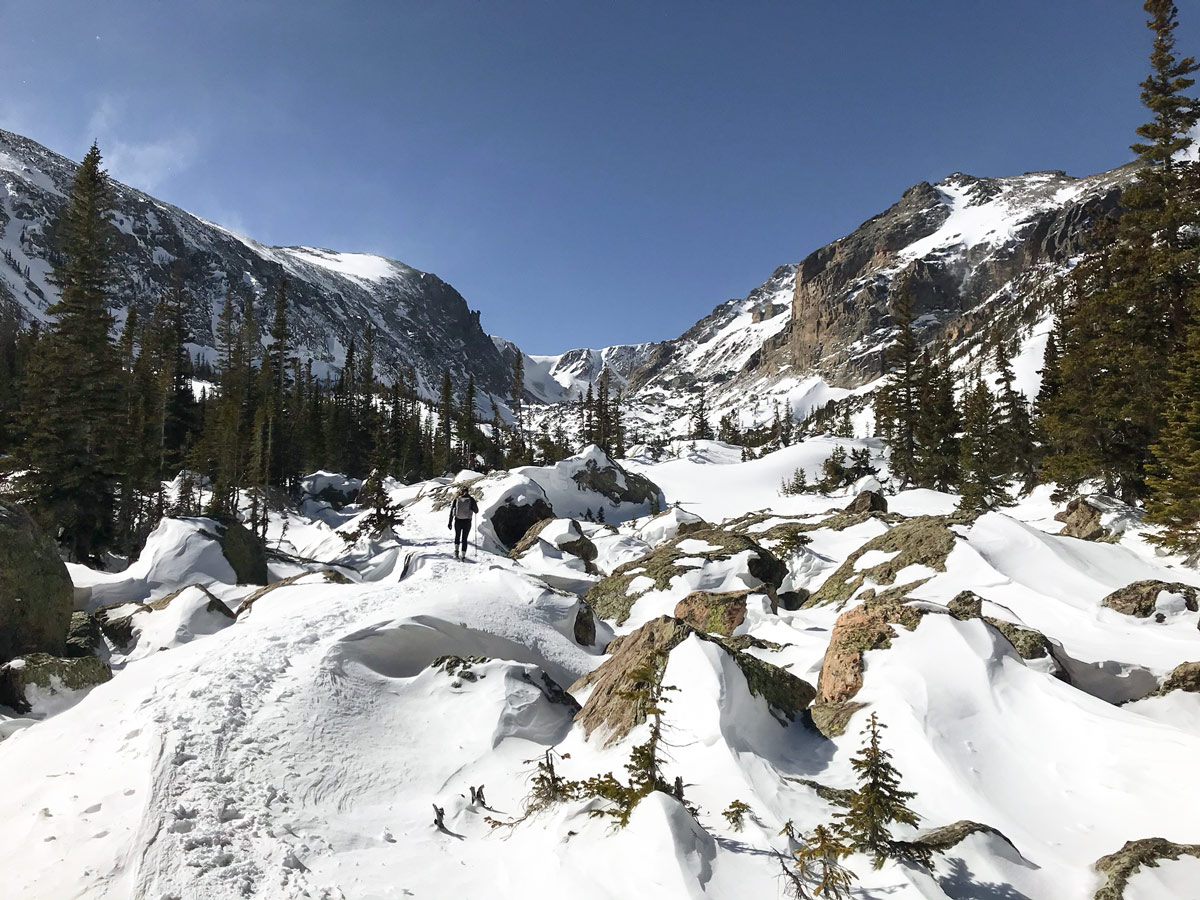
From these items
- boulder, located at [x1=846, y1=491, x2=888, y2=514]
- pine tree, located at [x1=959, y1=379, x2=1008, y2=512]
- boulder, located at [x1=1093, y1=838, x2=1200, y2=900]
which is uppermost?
pine tree, located at [x1=959, y1=379, x2=1008, y2=512]

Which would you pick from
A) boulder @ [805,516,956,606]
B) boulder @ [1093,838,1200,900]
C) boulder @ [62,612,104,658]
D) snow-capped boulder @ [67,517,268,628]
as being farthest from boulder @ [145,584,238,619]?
boulder @ [1093,838,1200,900]

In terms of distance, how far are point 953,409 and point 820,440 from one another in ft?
103

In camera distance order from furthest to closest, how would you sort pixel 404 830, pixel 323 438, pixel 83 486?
pixel 323 438
pixel 83 486
pixel 404 830

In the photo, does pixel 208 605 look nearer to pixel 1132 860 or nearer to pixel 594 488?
pixel 1132 860

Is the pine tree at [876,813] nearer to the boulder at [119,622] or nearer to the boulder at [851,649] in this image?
the boulder at [851,649]

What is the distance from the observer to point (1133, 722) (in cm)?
599

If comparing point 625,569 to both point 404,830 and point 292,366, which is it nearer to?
point 404,830

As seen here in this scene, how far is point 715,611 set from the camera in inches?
482

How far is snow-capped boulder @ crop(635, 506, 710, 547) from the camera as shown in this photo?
26.3 metres

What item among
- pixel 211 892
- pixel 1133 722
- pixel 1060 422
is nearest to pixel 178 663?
pixel 211 892

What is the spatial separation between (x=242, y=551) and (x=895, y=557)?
59.3ft

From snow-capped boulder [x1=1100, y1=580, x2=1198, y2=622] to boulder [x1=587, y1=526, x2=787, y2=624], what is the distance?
6.79 m

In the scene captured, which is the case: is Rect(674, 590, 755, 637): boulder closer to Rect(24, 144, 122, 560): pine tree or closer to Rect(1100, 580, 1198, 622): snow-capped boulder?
Rect(1100, 580, 1198, 622): snow-capped boulder

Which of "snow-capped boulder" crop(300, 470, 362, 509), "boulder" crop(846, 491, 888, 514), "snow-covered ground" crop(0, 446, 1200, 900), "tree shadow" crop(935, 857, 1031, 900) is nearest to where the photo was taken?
"tree shadow" crop(935, 857, 1031, 900)
